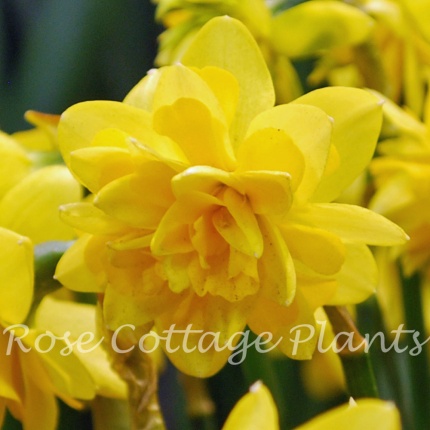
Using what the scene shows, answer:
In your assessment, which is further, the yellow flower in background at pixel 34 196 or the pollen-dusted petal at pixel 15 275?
the yellow flower in background at pixel 34 196

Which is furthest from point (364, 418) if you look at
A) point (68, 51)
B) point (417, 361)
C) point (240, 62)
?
point (68, 51)

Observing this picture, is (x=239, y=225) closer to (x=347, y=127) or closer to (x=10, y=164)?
(x=347, y=127)

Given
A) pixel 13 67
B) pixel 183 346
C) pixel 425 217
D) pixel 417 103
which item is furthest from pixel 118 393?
pixel 13 67

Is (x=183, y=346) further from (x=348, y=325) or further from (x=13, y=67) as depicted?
(x=13, y=67)

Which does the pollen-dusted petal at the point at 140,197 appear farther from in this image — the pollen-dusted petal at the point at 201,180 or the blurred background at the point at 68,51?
the blurred background at the point at 68,51

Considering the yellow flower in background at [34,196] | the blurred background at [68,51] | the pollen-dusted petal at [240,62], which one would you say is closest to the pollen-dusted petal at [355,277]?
the pollen-dusted petal at [240,62]
